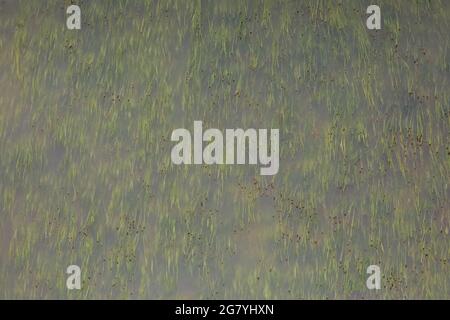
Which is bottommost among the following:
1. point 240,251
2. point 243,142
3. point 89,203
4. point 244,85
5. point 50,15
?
point 240,251

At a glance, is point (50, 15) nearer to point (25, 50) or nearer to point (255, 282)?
point (25, 50)

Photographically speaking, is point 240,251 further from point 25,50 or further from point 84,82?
point 25,50

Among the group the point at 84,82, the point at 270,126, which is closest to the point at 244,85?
the point at 270,126

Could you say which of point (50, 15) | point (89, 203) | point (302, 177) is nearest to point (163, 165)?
point (89, 203)
